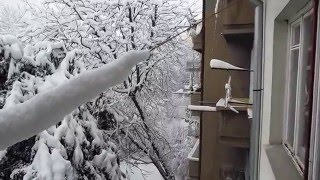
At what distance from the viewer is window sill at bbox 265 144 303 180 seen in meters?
1.87

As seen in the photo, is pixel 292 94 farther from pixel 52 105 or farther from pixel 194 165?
pixel 194 165

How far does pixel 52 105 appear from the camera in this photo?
674mm

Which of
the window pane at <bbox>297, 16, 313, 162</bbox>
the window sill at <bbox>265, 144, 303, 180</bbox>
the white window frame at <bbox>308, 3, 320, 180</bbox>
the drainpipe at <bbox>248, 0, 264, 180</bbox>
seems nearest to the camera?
the white window frame at <bbox>308, 3, 320, 180</bbox>

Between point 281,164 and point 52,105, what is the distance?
1.67 meters

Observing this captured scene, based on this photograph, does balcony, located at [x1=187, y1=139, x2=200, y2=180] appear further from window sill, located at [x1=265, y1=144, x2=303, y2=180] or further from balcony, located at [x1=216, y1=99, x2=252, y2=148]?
window sill, located at [x1=265, y1=144, x2=303, y2=180]

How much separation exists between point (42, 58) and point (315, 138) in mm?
4670

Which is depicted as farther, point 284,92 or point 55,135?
point 55,135

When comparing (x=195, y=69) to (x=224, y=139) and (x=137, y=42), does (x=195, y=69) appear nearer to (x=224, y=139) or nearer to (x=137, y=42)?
(x=137, y=42)

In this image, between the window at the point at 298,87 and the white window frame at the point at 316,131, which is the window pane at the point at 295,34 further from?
the white window frame at the point at 316,131

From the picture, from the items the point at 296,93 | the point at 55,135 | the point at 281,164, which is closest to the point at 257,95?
the point at 296,93

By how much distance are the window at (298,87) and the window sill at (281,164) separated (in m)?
0.05

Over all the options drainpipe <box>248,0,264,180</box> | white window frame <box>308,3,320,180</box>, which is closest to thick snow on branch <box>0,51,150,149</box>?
white window frame <box>308,3,320,180</box>

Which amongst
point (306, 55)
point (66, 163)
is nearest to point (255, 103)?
point (306, 55)

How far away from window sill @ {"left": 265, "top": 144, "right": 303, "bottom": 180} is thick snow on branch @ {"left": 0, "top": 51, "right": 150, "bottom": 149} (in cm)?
137
